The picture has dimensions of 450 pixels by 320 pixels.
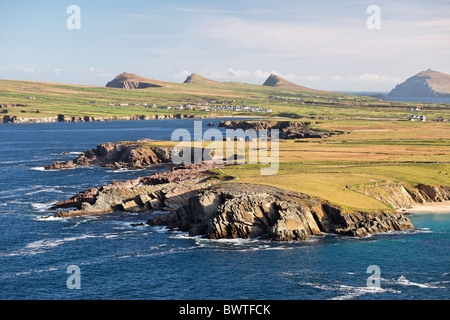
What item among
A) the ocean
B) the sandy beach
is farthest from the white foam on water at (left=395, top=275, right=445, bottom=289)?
the sandy beach

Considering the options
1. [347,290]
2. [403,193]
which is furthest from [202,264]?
[403,193]

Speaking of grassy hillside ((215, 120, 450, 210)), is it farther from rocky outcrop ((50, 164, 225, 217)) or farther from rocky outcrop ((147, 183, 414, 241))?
rocky outcrop ((50, 164, 225, 217))

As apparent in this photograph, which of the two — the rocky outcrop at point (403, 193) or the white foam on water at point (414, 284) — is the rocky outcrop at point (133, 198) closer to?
the rocky outcrop at point (403, 193)

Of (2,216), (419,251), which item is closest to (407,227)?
(419,251)

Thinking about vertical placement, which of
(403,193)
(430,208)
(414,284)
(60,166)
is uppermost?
(403,193)

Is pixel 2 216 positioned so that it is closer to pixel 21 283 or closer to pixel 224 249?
pixel 21 283

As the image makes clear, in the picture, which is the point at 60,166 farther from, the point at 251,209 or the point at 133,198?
the point at 251,209
